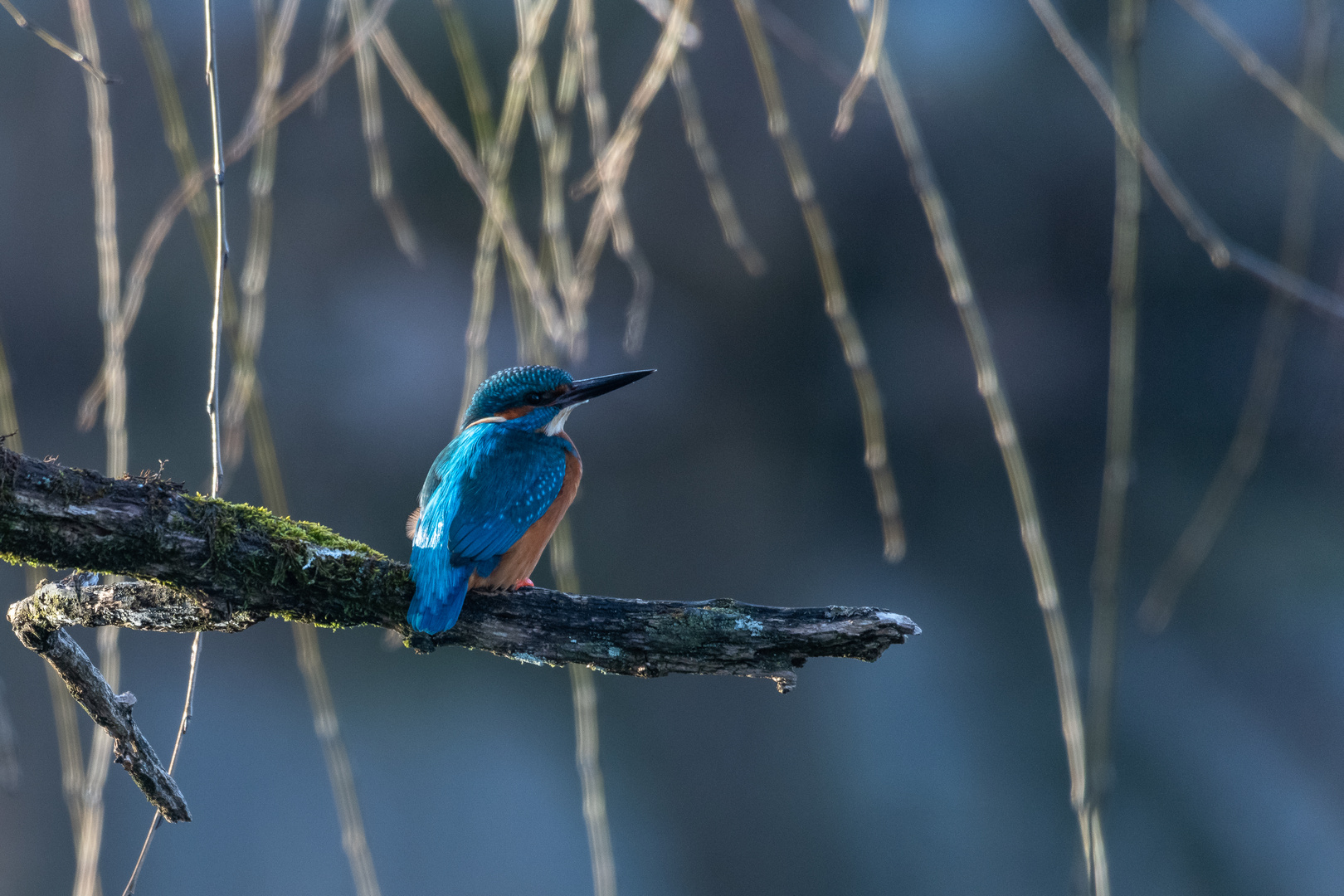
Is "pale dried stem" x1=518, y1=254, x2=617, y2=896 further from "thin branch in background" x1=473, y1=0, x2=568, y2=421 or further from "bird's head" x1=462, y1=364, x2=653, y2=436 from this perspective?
"bird's head" x1=462, y1=364, x2=653, y2=436

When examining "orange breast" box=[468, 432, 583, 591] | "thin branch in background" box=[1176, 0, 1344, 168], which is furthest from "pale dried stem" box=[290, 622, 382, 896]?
"thin branch in background" box=[1176, 0, 1344, 168]

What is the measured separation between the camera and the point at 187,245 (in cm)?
475

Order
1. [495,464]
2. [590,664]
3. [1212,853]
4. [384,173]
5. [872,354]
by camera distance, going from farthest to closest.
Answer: [872,354] < [1212,853] < [495,464] < [590,664] < [384,173]

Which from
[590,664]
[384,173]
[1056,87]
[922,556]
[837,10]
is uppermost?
[837,10]

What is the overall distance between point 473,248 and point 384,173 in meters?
3.80

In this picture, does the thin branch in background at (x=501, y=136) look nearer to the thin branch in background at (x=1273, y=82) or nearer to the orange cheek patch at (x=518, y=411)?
the thin branch in background at (x=1273, y=82)

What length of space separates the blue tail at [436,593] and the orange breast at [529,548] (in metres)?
0.11

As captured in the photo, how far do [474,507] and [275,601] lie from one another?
50 cm

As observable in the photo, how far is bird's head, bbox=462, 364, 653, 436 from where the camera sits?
2.35 m

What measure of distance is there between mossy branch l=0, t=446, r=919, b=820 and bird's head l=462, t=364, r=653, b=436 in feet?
2.76

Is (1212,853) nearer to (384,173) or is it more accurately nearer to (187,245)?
(384,173)

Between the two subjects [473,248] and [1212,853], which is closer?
[1212,853]

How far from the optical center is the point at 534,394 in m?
2.37

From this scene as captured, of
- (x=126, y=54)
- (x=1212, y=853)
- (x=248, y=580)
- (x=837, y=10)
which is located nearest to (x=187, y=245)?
(x=126, y=54)
